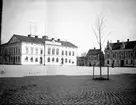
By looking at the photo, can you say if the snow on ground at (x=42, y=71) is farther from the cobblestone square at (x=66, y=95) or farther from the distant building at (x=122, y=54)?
the distant building at (x=122, y=54)

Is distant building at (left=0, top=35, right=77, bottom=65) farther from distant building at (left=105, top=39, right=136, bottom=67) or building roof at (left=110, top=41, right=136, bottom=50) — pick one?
building roof at (left=110, top=41, right=136, bottom=50)

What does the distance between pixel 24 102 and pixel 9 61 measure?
4198 centimetres

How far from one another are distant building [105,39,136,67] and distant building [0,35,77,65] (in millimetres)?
13003

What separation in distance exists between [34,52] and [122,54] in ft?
88.5

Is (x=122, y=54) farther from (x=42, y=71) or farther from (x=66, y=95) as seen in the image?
(x=66, y=95)

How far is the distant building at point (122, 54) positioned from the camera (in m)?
40.7

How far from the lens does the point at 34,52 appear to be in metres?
40.3

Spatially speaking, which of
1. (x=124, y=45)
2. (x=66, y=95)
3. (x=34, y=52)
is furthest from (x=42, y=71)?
(x=124, y=45)

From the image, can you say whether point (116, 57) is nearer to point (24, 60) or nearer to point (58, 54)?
point (58, 54)

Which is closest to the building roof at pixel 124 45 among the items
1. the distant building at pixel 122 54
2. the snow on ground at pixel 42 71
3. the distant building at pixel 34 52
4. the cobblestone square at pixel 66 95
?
the distant building at pixel 122 54

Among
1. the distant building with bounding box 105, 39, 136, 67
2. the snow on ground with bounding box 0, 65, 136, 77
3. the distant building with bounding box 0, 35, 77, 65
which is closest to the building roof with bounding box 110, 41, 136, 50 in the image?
the distant building with bounding box 105, 39, 136, 67

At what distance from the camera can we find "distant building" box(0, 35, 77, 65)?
1507 inches

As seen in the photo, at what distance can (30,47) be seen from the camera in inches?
1548

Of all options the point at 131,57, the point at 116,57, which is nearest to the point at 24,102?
the point at 131,57
